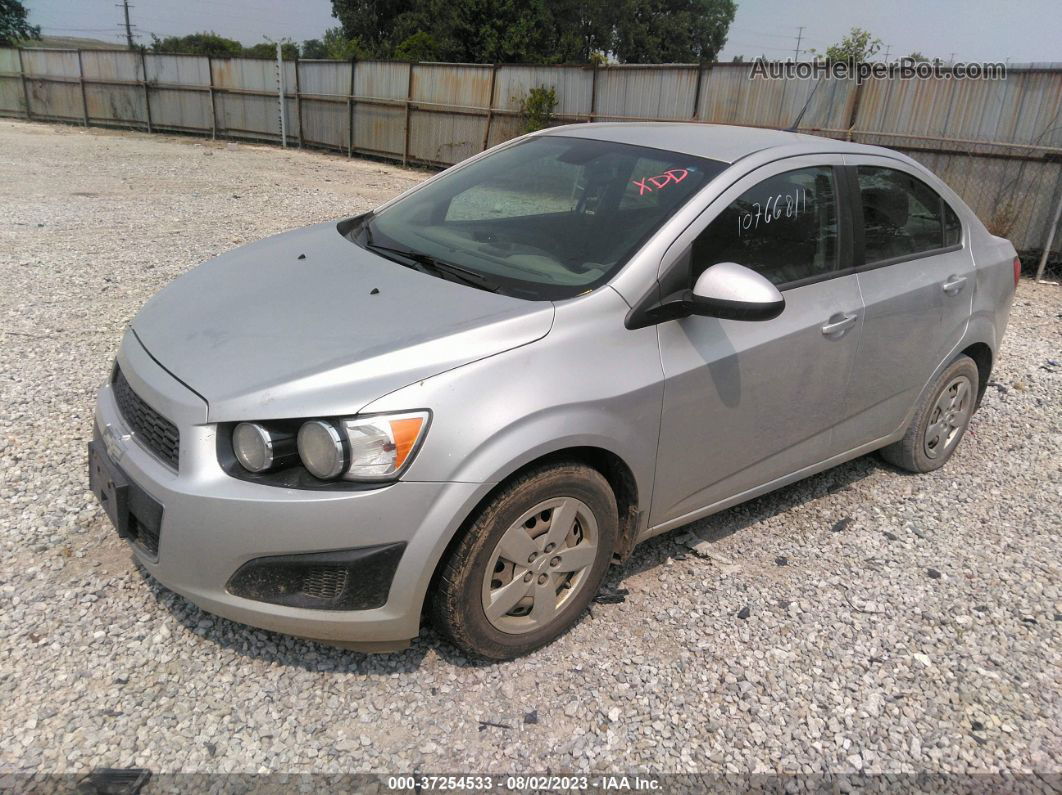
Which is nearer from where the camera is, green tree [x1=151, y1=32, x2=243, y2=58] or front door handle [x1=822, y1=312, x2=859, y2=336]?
front door handle [x1=822, y1=312, x2=859, y2=336]

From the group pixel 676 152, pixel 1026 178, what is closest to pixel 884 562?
pixel 676 152

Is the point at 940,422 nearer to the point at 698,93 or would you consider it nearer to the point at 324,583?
the point at 324,583

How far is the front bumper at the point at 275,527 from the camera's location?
7.47ft

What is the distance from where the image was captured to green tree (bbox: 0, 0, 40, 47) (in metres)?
43.6

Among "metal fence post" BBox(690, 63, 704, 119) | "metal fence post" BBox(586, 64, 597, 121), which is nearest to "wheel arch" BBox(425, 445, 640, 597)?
"metal fence post" BBox(690, 63, 704, 119)

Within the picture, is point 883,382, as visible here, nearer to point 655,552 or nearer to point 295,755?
point 655,552

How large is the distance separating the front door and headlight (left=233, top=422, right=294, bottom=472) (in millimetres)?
1277

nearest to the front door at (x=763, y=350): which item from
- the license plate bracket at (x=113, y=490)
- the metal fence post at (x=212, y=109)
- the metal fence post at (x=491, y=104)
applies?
the license plate bracket at (x=113, y=490)

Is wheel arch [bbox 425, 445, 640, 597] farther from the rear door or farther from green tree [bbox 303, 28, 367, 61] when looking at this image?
green tree [bbox 303, 28, 367, 61]

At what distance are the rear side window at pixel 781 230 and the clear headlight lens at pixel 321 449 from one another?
4.66 ft

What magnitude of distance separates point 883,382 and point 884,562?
0.82 metres

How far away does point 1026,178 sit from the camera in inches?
378

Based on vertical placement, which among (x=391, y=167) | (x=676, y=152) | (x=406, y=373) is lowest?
(x=391, y=167)

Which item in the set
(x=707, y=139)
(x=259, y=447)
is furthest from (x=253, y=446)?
(x=707, y=139)
